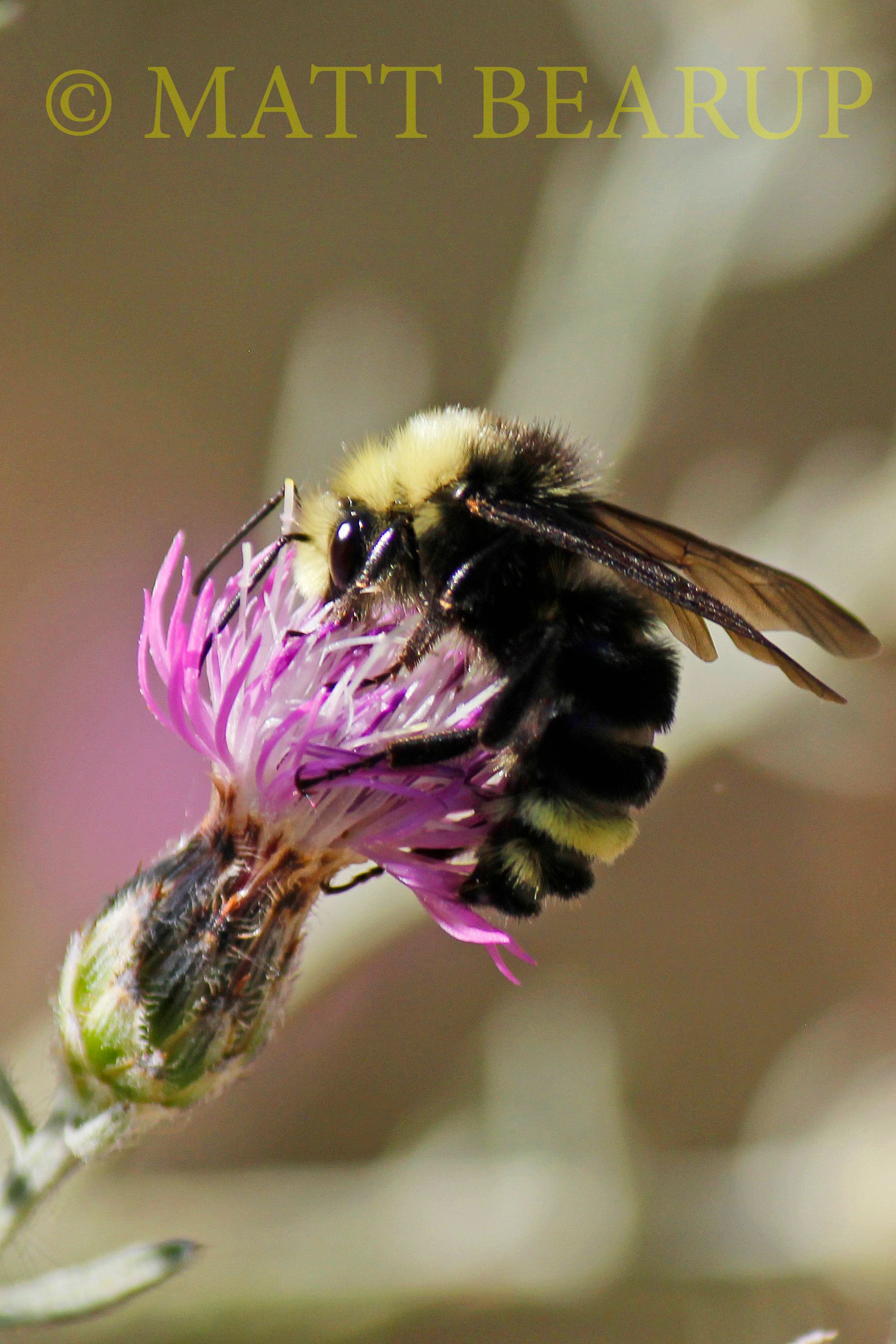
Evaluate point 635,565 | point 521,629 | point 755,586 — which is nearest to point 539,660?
point 521,629

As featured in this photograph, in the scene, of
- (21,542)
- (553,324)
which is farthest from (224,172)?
(553,324)

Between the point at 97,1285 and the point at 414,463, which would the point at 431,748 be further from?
the point at 97,1285

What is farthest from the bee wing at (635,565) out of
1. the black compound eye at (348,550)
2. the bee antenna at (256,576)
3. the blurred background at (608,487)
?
the blurred background at (608,487)

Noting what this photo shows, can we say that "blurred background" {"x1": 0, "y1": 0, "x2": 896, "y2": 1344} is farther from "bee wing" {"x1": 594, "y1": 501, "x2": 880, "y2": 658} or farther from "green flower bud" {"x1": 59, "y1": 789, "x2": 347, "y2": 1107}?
"bee wing" {"x1": 594, "y1": 501, "x2": 880, "y2": 658}

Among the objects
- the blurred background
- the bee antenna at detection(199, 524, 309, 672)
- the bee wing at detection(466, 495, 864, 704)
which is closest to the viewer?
the bee wing at detection(466, 495, 864, 704)

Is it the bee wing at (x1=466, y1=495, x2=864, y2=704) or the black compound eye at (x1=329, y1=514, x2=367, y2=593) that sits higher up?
the black compound eye at (x1=329, y1=514, x2=367, y2=593)

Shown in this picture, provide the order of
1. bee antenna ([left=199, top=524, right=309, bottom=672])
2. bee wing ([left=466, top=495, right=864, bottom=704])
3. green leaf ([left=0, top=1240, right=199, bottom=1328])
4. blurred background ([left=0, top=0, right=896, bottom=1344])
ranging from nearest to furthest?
bee wing ([left=466, top=495, right=864, bottom=704])
green leaf ([left=0, top=1240, right=199, bottom=1328])
bee antenna ([left=199, top=524, right=309, bottom=672])
blurred background ([left=0, top=0, right=896, bottom=1344])

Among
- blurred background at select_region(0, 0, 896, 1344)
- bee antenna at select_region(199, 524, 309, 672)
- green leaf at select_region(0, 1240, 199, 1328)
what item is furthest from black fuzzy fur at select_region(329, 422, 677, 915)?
blurred background at select_region(0, 0, 896, 1344)

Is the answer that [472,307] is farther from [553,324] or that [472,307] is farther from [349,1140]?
[349,1140]
